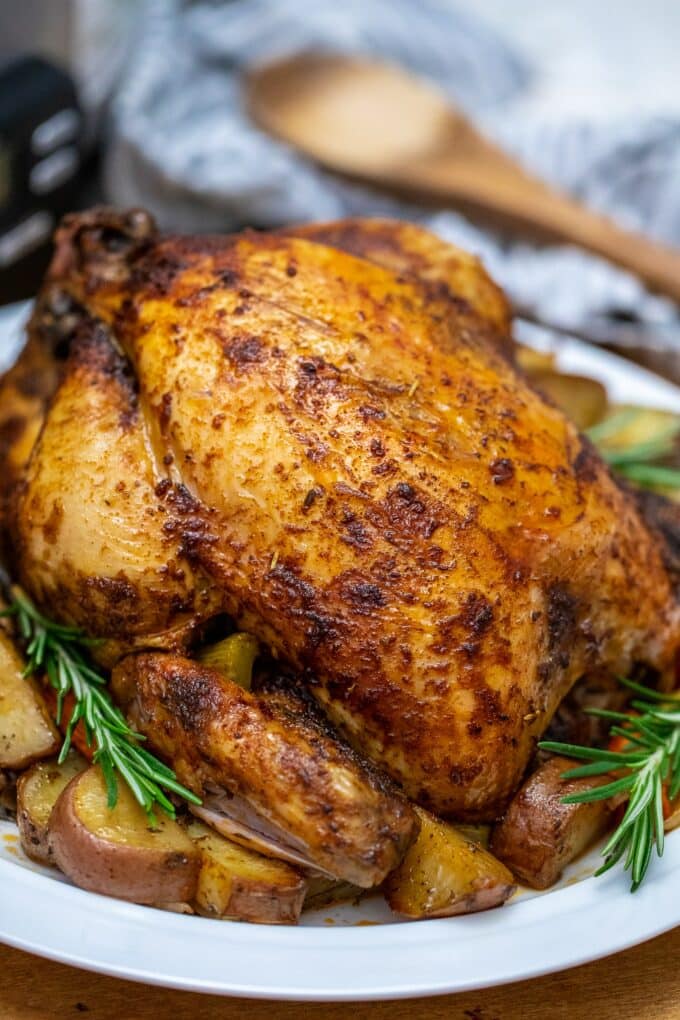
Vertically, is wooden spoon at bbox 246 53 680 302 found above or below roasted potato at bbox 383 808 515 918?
below

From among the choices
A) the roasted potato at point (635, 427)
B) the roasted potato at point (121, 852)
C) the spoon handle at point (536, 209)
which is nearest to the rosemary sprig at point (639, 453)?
the roasted potato at point (635, 427)

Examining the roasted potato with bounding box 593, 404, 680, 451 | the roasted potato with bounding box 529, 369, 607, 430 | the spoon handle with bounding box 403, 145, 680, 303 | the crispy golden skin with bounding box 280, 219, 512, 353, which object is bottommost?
the spoon handle with bounding box 403, 145, 680, 303

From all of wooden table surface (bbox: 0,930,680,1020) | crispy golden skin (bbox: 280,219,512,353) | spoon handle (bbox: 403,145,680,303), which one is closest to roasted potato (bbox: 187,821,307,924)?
wooden table surface (bbox: 0,930,680,1020)

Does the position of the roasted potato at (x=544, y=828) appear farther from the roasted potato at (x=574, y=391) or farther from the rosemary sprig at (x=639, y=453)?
the roasted potato at (x=574, y=391)

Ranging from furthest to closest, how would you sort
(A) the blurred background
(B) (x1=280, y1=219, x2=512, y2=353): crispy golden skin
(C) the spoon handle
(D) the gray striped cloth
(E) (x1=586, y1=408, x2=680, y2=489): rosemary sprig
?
(D) the gray striped cloth
(A) the blurred background
(C) the spoon handle
(E) (x1=586, y1=408, x2=680, y2=489): rosemary sprig
(B) (x1=280, y1=219, x2=512, y2=353): crispy golden skin

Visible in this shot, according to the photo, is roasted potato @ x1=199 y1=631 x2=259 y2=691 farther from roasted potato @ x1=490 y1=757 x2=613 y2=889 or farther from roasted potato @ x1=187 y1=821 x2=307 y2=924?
roasted potato @ x1=490 y1=757 x2=613 y2=889

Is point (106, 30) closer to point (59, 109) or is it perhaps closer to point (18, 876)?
point (59, 109)
